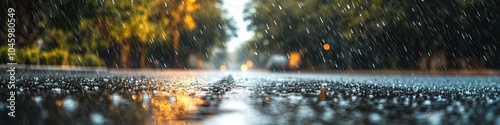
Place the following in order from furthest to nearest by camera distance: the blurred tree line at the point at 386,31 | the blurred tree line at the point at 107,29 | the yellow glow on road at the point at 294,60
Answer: the yellow glow on road at the point at 294,60 → the blurred tree line at the point at 386,31 → the blurred tree line at the point at 107,29

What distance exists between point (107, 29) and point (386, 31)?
47.4 ft

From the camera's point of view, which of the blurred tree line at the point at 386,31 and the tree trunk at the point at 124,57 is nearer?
the blurred tree line at the point at 386,31

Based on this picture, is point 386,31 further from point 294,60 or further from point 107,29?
point 294,60

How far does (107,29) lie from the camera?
92.3ft

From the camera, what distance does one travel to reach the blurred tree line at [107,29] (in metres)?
17.8

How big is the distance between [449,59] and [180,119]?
108 ft

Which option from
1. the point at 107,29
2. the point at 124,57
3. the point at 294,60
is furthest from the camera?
the point at 294,60

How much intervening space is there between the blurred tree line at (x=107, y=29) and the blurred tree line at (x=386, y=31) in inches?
215

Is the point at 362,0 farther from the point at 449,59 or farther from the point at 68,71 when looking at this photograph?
the point at 68,71

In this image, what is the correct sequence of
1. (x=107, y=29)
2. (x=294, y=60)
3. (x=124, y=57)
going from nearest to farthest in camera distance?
(x=107, y=29) < (x=124, y=57) < (x=294, y=60)

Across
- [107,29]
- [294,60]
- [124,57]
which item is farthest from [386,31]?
[294,60]

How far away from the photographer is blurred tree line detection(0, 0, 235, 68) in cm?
1775

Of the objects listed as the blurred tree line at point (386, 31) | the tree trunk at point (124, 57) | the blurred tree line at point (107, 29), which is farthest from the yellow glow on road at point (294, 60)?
the tree trunk at point (124, 57)

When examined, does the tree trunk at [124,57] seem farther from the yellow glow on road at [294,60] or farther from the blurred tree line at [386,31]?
the yellow glow on road at [294,60]
